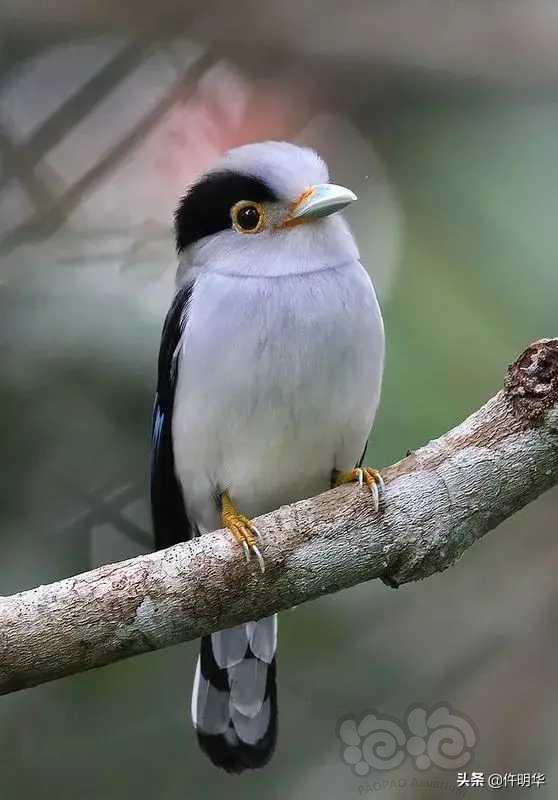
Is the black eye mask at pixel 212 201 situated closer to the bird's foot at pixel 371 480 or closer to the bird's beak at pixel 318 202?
the bird's beak at pixel 318 202

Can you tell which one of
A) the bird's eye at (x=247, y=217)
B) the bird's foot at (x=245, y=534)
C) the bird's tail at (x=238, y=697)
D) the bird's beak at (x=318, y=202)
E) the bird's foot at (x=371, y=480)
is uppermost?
the bird's beak at (x=318, y=202)

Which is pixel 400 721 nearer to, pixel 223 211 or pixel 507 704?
pixel 507 704

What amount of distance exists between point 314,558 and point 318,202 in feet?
2.51

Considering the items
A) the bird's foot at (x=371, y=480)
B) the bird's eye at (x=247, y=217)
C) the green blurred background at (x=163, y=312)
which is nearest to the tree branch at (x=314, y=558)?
the bird's foot at (x=371, y=480)

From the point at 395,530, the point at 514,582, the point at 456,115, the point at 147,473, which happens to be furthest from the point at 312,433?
the point at 456,115

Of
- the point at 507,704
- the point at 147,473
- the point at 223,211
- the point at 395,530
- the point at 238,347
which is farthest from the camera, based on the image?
the point at 147,473

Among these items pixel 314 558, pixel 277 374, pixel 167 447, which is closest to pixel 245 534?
pixel 314 558

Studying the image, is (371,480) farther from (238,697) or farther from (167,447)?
(238,697)

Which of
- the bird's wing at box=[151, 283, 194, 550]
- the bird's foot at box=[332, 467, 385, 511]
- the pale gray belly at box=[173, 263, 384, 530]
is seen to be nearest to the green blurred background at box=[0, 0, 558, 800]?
the bird's wing at box=[151, 283, 194, 550]

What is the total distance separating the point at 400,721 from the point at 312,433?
3.25 ft

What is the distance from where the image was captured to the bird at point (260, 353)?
2.51m

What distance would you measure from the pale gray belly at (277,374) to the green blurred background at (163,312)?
59 cm

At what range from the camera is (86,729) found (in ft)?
10.4

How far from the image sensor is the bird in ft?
8.22
